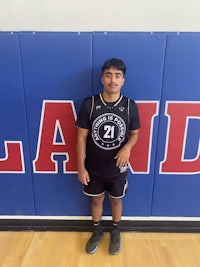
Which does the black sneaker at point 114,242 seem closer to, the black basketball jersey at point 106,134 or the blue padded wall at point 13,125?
the black basketball jersey at point 106,134

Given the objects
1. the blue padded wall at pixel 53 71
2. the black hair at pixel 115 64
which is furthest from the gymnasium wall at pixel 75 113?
the black hair at pixel 115 64

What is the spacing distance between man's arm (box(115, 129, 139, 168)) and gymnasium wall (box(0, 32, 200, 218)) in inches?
4.9

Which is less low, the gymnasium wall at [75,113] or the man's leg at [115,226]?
the gymnasium wall at [75,113]

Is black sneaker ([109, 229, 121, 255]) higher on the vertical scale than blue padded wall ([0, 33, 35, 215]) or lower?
lower

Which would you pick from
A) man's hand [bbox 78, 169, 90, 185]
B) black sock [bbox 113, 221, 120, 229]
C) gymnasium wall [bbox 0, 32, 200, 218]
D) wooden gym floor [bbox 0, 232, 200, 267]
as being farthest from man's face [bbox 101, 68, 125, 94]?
wooden gym floor [bbox 0, 232, 200, 267]

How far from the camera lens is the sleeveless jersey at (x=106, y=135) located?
134 cm

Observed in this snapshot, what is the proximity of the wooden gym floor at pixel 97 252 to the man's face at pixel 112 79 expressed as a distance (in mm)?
967

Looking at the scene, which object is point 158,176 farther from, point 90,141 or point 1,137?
point 1,137

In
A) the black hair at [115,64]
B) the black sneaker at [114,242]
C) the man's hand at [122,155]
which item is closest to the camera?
the black hair at [115,64]

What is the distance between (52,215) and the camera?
5.59 ft

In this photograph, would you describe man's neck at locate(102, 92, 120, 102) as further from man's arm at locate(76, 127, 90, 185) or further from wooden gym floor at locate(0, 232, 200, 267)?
wooden gym floor at locate(0, 232, 200, 267)

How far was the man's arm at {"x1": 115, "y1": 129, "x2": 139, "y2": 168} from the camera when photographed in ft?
4.50

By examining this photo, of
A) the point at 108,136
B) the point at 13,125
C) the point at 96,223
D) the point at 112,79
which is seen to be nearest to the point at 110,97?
the point at 112,79

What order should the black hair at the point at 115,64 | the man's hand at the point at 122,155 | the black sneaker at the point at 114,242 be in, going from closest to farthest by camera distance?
the black hair at the point at 115,64 < the man's hand at the point at 122,155 < the black sneaker at the point at 114,242
